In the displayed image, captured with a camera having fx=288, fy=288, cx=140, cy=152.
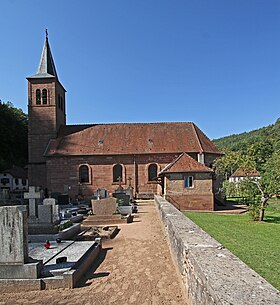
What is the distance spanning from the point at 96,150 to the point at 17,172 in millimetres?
28427

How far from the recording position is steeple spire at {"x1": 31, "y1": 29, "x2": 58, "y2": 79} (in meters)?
36.7

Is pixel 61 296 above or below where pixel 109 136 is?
below

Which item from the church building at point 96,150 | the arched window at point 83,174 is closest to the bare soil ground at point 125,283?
the church building at point 96,150

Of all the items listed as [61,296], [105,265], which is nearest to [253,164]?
[105,265]

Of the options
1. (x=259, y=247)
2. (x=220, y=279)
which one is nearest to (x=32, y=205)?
(x=259, y=247)

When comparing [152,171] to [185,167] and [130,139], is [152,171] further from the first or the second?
[185,167]

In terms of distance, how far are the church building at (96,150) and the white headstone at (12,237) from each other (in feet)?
84.3

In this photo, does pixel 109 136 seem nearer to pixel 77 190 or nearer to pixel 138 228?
pixel 77 190

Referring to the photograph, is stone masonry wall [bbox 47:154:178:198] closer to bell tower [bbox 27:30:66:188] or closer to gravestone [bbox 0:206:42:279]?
bell tower [bbox 27:30:66:188]

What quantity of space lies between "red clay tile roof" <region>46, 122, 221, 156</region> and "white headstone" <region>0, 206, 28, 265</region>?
90.7 feet

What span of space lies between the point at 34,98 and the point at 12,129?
2325 cm

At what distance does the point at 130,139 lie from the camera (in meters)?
35.7

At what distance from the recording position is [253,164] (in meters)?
19.1

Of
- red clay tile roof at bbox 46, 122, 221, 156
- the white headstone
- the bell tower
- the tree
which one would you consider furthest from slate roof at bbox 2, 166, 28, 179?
the white headstone
